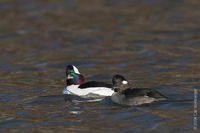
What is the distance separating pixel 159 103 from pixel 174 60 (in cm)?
585

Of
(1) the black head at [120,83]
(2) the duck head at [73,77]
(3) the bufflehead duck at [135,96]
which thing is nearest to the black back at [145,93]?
(3) the bufflehead duck at [135,96]

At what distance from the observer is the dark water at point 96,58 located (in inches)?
538

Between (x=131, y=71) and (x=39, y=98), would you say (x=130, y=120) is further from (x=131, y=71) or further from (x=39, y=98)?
(x=131, y=71)

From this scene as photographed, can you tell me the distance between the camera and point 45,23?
27312 mm

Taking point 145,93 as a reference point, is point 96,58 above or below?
above

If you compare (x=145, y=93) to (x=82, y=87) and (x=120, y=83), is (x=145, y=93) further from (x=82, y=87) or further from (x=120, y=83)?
(x=82, y=87)

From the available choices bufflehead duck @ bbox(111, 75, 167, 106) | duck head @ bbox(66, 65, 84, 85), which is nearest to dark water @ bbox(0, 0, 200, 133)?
bufflehead duck @ bbox(111, 75, 167, 106)

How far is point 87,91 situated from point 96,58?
206 inches

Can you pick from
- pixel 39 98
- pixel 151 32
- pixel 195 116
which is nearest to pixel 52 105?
pixel 39 98

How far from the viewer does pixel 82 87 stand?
16.4 meters

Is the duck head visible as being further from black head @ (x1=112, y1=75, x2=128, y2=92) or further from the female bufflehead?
black head @ (x1=112, y1=75, x2=128, y2=92)

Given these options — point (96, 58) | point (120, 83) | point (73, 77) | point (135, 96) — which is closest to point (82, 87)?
point (73, 77)

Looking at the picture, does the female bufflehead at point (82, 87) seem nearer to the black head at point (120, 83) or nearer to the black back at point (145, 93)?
the black head at point (120, 83)

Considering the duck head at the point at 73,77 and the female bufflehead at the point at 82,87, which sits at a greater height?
the duck head at the point at 73,77
